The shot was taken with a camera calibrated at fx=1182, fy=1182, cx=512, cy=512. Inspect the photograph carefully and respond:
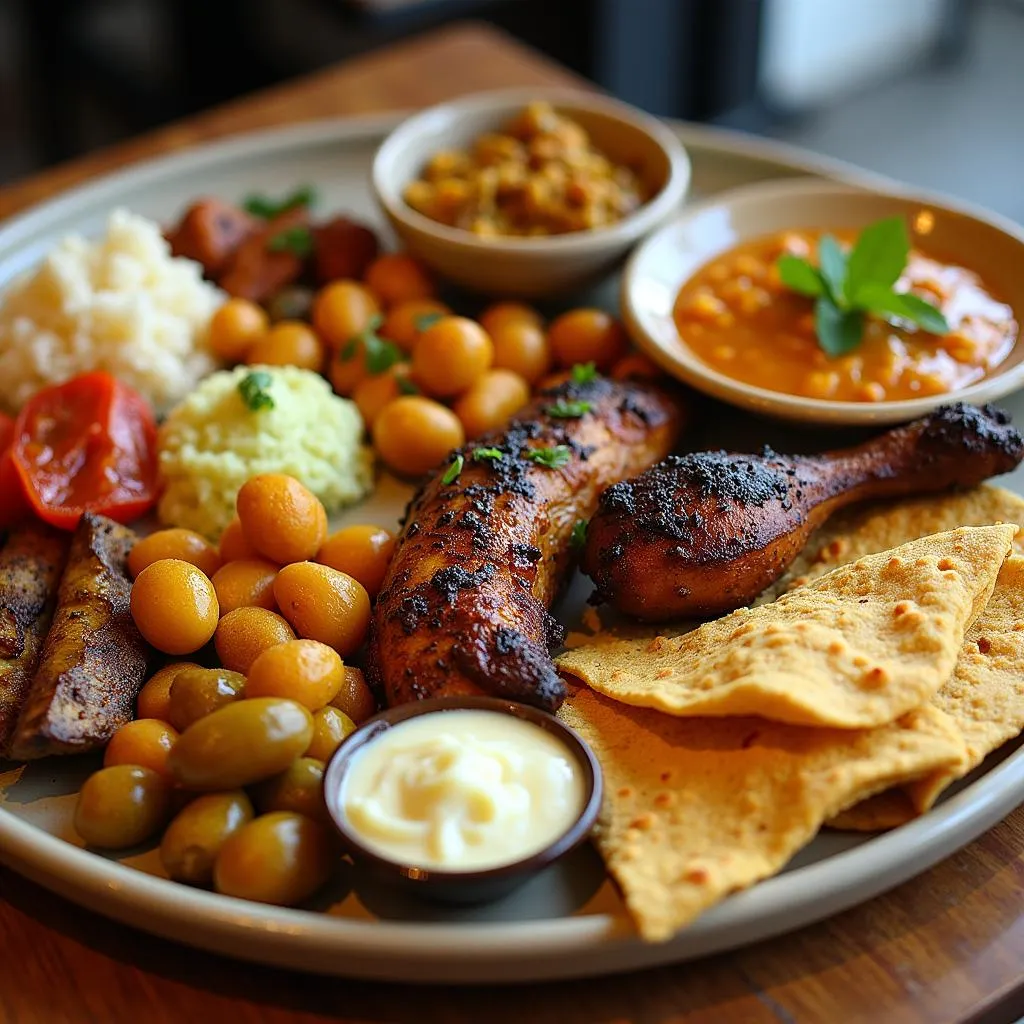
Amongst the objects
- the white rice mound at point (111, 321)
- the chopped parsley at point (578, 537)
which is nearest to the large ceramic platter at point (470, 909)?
the chopped parsley at point (578, 537)

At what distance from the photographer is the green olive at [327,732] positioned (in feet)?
8.18

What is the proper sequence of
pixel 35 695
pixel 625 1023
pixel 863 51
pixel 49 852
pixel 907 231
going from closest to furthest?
pixel 625 1023 → pixel 49 852 → pixel 35 695 → pixel 907 231 → pixel 863 51

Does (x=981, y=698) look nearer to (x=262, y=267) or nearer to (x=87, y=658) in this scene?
(x=87, y=658)

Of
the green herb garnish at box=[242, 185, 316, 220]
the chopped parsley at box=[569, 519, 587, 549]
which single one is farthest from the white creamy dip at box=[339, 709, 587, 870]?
the green herb garnish at box=[242, 185, 316, 220]

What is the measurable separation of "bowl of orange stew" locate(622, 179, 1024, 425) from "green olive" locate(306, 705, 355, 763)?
156 cm

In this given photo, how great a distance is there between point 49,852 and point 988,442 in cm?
246

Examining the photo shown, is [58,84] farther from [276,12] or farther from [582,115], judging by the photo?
[582,115]

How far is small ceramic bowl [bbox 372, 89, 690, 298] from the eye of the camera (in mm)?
3928

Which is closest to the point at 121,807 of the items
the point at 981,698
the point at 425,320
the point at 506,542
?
the point at 506,542

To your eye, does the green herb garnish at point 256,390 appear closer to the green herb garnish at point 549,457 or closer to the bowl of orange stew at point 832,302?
the green herb garnish at point 549,457

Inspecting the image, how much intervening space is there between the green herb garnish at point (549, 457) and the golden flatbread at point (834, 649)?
1.65 ft

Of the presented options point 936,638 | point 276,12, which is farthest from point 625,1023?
point 276,12

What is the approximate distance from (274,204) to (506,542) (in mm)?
2376

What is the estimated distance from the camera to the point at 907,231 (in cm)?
406
